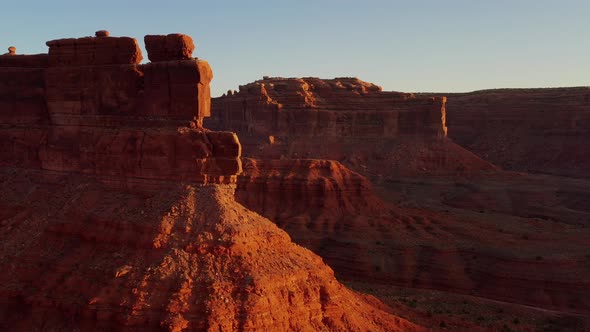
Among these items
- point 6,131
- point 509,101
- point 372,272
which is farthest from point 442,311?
point 509,101

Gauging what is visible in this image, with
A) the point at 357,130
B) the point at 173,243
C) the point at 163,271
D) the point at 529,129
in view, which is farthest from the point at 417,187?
the point at 163,271

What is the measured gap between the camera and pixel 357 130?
271ft

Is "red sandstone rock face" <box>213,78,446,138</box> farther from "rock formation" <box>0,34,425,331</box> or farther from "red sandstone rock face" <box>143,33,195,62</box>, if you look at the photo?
"red sandstone rock face" <box>143,33,195,62</box>

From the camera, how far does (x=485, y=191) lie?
71.8 m

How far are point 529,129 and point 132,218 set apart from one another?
97.5 meters

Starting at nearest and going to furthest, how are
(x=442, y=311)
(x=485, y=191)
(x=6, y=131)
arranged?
(x=6, y=131)
(x=442, y=311)
(x=485, y=191)

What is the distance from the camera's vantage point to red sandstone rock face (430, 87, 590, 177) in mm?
95812

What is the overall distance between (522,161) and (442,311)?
78691 mm

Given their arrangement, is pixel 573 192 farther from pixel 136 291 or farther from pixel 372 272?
pixel 136 291

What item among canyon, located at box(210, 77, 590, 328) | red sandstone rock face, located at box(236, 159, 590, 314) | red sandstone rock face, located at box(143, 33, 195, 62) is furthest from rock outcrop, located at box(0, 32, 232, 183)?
red sandstone rock face, located at box(236, 159, 590, 314)

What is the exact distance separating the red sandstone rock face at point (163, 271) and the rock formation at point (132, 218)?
0.13 ft

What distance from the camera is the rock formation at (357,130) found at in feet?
261

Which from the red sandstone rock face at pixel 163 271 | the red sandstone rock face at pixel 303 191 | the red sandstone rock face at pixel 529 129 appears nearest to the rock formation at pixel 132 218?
the red sandstone rock face at pixel 163 271

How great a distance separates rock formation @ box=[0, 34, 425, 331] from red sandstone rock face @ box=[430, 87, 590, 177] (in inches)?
3207
